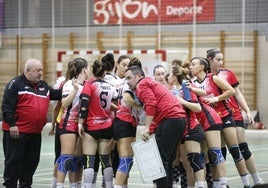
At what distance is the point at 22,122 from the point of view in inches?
355

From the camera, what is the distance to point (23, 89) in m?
8.97

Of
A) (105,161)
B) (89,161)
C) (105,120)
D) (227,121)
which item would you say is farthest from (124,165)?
(227,121)

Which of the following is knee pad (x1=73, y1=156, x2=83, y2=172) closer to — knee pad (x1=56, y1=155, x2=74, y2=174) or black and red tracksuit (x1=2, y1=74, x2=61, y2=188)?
knee pad (x1=56, y1=155, x2=74, y2=174)

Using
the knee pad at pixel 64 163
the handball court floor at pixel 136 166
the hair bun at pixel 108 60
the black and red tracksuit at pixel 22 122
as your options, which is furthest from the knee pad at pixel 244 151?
the black and red tracksuit at pixel 22 122

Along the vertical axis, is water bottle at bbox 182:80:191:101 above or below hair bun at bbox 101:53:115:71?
below

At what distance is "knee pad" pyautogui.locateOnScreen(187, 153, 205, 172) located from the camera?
866 cm

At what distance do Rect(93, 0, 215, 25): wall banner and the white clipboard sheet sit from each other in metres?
15.9

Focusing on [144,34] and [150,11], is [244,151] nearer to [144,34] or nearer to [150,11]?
[150,11]

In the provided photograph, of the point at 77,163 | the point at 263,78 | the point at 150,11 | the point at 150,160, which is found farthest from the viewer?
the point at 150,11

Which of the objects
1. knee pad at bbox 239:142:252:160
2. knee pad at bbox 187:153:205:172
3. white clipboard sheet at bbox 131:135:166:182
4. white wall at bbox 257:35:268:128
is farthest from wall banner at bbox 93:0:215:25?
white clipboard sheet at bbox 131:135:166:182

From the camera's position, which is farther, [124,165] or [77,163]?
[77,163]

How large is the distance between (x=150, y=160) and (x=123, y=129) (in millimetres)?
825

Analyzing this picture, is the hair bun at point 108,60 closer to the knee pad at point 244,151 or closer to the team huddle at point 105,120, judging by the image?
the team huddle at point 105,120

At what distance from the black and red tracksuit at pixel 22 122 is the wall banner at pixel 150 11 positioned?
1501cm
